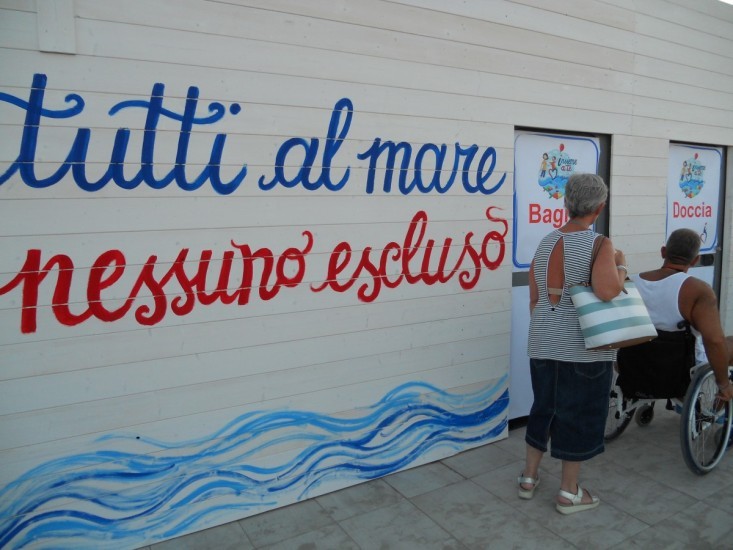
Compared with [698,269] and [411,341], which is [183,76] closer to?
[411,341]

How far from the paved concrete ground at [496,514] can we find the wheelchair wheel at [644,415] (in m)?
0.50

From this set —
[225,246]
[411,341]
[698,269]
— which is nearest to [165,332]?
[225,246]

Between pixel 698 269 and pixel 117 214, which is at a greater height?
pixel 117 214

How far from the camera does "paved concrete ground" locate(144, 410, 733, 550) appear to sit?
279 cm

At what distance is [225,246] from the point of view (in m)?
2.82

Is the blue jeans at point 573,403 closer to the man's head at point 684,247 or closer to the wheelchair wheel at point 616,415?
the wheelchair wheel at point 616,415

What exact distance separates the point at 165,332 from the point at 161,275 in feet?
0.89

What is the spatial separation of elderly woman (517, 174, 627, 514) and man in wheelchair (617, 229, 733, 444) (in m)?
0.64

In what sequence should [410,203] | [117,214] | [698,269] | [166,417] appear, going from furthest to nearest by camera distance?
[698,269]
[410,203]
[166,417]
[117,214]

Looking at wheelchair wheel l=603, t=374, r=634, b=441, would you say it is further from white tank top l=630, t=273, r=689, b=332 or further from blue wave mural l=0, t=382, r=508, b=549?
blue wave mural l=0, t=382, r=508, b=549

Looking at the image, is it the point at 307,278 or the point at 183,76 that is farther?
the point at 307,278

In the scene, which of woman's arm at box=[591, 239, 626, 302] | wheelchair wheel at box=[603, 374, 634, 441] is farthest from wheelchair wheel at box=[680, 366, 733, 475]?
woman's arm at box=[591, 239, 626, 302]

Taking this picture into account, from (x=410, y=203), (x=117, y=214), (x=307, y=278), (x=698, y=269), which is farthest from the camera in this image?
(x=698, y=269)

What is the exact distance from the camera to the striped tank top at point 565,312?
2803 millimetres
